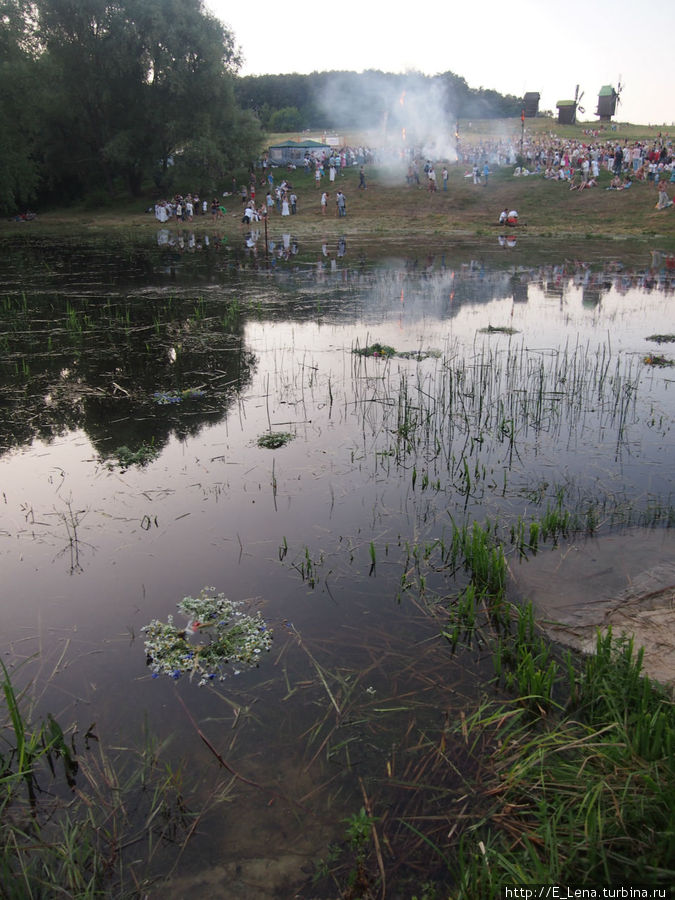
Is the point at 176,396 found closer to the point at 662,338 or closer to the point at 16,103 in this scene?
the point at 662,338

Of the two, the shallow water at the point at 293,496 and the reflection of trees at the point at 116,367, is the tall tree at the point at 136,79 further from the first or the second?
the shallow water at the point at 293,496

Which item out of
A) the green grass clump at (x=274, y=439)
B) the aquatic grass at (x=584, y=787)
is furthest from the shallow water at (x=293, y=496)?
Result: the aquatic grass at (x=584, y=787)

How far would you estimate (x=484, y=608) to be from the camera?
454cm

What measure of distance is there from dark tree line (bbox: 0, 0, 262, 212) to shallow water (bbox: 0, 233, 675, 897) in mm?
34424

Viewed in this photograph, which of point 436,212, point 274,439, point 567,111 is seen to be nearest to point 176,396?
point 274,439

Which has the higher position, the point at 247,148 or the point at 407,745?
the point at 247,148

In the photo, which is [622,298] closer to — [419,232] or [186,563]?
[186,563]

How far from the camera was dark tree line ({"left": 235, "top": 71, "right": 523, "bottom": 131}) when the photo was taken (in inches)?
3425

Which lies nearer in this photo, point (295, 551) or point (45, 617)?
point (45, 617)

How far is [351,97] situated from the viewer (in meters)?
96.1

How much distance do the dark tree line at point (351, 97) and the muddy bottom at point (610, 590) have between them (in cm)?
8275

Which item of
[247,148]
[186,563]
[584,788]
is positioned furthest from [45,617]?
[247,148]

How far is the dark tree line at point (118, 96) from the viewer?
40625 mm

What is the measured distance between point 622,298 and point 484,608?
13.2 m
